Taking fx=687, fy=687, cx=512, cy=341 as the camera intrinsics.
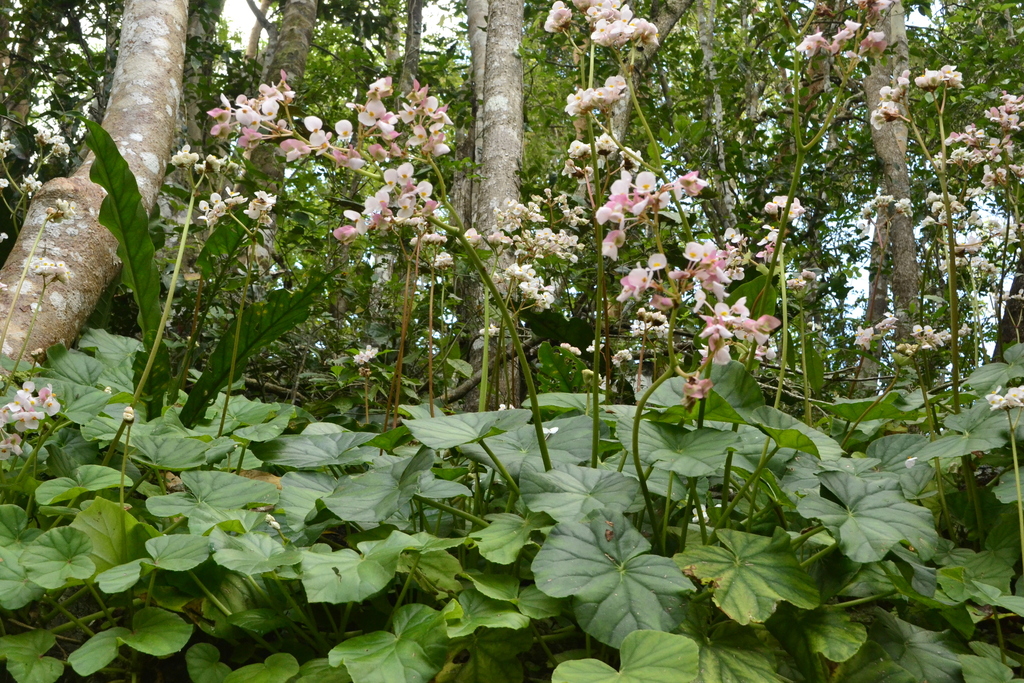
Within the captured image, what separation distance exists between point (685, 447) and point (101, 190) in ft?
7.96

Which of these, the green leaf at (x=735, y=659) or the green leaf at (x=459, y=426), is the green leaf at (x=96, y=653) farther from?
the green leaf at (x=735, y=659)

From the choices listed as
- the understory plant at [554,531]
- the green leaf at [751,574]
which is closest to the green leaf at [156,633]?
the understory plant at [554,531]

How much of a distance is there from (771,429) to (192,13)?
225 inches

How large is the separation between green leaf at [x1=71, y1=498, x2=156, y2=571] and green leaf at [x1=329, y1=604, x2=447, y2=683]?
0.43 m

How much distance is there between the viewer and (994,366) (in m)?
1.70

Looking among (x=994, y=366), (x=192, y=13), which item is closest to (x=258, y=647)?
(x=994, y=366)

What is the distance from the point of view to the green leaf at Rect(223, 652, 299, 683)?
99 centimetres

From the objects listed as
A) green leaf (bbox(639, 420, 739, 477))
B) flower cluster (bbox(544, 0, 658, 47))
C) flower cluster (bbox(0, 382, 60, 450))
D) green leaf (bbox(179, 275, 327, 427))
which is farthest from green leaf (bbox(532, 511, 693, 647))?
green leaf (bbox(179, 275, 327, 427))

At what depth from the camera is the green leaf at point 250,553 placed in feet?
3.34

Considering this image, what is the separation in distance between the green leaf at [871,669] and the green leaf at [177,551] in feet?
3.37

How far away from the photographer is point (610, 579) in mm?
1041

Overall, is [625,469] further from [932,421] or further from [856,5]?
[856,5]

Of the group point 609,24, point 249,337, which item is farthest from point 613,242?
point 249,337

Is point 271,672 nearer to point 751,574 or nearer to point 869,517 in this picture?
point 751,574
